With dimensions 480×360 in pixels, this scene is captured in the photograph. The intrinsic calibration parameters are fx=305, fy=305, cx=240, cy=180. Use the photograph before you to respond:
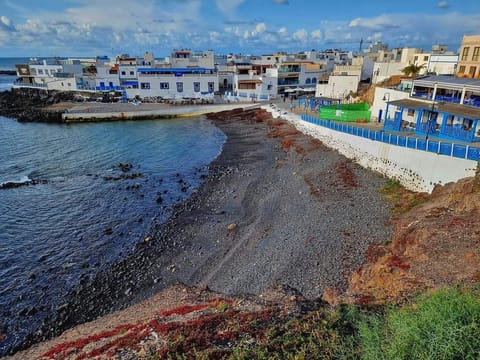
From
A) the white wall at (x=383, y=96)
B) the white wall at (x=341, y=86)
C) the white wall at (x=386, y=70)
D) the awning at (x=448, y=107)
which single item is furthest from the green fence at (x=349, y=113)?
the white wall at (x=341, y=86)

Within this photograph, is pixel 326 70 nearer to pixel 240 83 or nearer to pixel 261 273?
pixel 240 83

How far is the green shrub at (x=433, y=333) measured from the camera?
591cm

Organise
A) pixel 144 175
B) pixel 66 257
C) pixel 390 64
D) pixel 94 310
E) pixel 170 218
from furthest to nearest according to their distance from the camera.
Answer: pixel 390 64
pixel 144 175
pixel 170 218
pixel 66 257
pixel 94 310

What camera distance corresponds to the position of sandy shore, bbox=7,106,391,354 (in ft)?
49.1

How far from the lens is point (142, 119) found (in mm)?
60625

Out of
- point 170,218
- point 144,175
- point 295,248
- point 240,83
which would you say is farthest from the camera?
point 240,83

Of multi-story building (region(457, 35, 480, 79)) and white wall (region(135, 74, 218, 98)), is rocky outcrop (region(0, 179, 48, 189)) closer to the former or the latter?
white wall (region(135, 74, 218, 98))

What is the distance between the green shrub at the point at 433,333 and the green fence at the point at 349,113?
31.5 meters

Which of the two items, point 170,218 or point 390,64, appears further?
point 390,64

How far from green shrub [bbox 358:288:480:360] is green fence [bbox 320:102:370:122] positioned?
31522 millimetres

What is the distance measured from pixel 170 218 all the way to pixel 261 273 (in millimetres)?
10233

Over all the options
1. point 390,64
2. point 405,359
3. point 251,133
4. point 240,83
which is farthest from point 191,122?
point 405,359

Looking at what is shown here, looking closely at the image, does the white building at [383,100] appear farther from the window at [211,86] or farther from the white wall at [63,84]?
the white wall at [63,84]

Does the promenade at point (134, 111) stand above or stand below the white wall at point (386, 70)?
below
